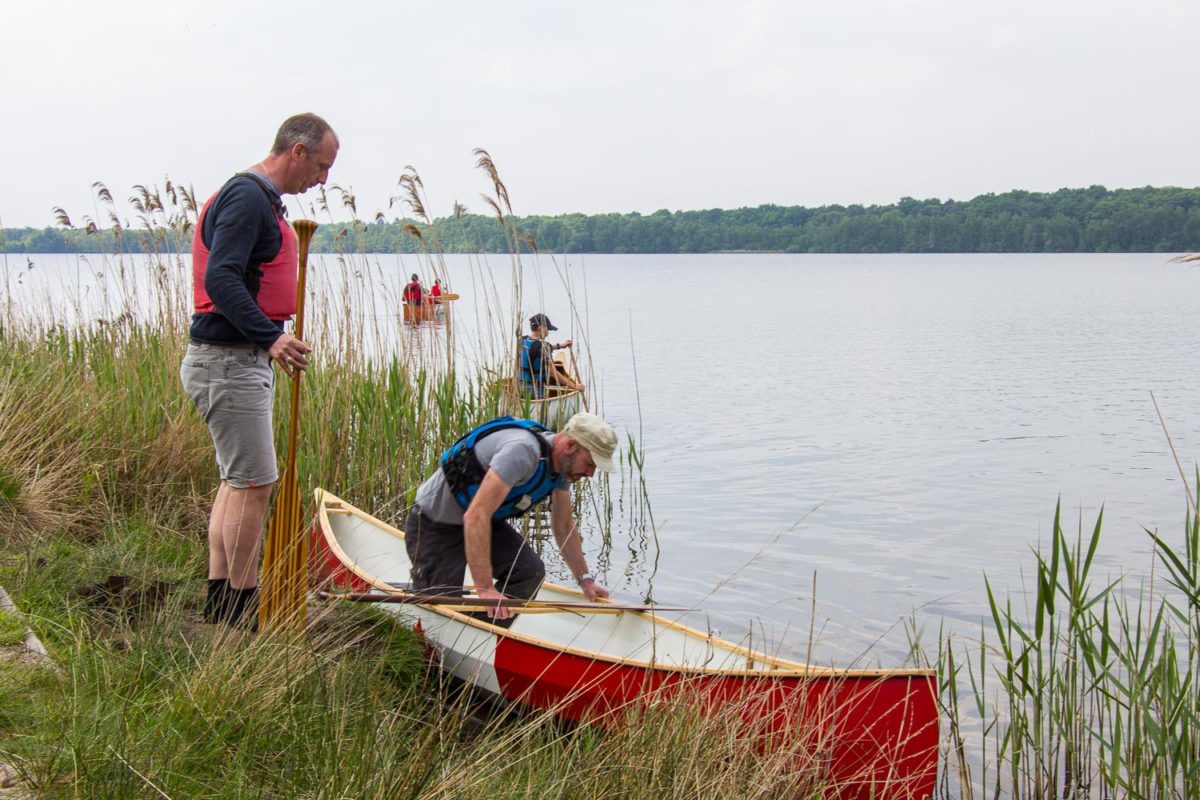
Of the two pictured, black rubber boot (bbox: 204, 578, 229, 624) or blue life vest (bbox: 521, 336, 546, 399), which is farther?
blue life vest (bbox: 521, 336, 546, 399)

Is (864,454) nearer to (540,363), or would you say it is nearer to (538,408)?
(540,363)

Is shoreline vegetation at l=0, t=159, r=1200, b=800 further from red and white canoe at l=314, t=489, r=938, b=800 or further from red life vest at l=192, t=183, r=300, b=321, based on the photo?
red life vest at l=192, t=183, r=300, b=321

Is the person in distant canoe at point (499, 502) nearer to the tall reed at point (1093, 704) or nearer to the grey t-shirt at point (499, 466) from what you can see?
the grey t-shirt at point (499, 466)

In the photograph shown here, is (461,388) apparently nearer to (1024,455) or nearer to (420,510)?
(420,510)

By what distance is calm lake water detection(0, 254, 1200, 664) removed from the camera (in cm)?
743

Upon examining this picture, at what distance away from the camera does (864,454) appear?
41.8 feet

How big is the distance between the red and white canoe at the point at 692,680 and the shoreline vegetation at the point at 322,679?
133 millimetres

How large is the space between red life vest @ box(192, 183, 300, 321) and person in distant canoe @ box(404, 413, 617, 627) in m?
0.97

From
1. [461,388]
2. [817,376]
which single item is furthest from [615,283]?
[461,388]

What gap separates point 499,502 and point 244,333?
1.18 meters

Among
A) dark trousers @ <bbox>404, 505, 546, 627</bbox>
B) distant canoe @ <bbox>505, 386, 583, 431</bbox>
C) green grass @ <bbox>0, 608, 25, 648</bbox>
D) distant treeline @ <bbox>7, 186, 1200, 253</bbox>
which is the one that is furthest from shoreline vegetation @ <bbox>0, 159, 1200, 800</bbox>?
distant treeline @ <bbox>7, 186, 1200, 253</bbox>

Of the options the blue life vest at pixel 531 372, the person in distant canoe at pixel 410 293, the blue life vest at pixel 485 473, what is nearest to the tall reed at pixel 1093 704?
the blue life vest at pixel 485 473

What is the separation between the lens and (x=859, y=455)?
12.7 metres

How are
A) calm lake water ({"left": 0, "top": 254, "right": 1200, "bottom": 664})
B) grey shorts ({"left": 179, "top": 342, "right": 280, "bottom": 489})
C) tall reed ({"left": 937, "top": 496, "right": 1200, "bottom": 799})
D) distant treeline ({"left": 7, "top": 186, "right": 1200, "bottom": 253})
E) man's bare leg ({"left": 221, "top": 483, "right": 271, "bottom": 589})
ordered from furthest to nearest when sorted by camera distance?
1. distant treeline ({"left": 7, "top": 186, "right": 1200, "bottom": 253})
2. calm lake water ({"left": 0, "top": 254, "right": 1200, "bottom": 664})
3. man's bare leg ({"left": 221, "top": 483, "right": 271, "bottom": 589})
4. grey shorts ({"left": 179, "top": 342, "right": 280, "bottom": 489})
5. tall reed ({"left": 937, "top": 496, "right": 1200, "bottom": 799})
